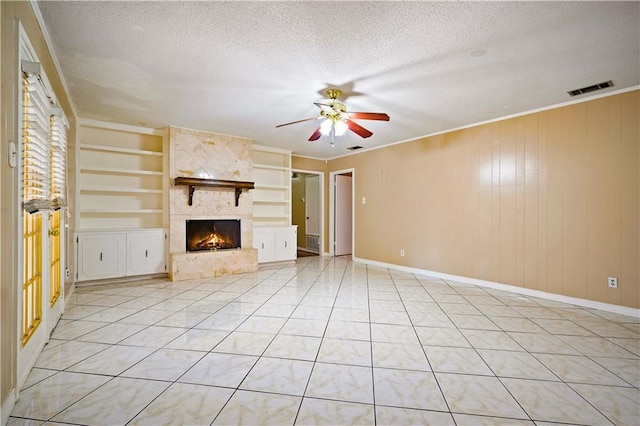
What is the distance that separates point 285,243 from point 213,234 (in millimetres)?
1564

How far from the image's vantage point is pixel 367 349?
7.70ft

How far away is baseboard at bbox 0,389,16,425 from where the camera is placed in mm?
1477

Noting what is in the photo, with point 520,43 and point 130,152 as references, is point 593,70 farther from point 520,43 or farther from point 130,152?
point 130,152

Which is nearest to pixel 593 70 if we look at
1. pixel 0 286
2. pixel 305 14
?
pixel 305 14

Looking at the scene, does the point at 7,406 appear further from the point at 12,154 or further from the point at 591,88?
the point at 591,88

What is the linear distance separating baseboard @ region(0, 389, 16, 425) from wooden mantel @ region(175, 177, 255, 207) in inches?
135

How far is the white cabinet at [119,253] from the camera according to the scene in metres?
4.21

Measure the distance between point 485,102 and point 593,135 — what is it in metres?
1.27

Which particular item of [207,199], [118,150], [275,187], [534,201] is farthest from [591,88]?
[118,150]

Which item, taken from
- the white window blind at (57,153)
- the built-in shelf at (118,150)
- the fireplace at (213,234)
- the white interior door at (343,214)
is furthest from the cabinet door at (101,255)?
the white interior door at (343,214)

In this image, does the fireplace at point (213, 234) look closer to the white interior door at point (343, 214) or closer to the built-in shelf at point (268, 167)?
the built-in shelf at point (268, 167)

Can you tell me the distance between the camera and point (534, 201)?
387 cm

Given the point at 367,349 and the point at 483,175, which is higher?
the point at 483,175

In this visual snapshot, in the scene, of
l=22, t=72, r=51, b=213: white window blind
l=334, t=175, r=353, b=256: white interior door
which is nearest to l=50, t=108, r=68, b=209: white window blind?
l=22, t=72, r=51, b=213: white window blind
